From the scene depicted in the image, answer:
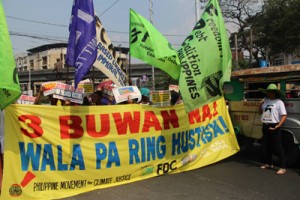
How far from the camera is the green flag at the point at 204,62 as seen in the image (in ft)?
22.6

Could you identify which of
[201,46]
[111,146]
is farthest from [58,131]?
[201,46]

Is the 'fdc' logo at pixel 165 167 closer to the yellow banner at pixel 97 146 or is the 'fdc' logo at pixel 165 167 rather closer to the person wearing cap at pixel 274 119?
the yellow banner at pixel 97 146

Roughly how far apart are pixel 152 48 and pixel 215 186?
2659mm

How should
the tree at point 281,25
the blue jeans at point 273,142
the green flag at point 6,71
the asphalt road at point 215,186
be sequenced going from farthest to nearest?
the tree at point 281,25
the blue jeans at point 273,142
the asphalt road at point 215,186
the green flag at point 6,71

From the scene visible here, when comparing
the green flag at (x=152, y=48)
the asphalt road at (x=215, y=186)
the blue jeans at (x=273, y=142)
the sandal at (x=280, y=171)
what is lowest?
the asphalt road at (x=215, y=186)

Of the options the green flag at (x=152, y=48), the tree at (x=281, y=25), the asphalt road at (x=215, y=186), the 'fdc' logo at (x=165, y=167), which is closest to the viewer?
the asphalt road at (x=215, y=186)

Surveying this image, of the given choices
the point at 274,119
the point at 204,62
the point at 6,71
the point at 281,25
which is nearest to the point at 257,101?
the point at 274,119

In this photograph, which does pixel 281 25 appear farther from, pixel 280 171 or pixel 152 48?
pixel 152 48

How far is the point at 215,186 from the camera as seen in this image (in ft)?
21.6

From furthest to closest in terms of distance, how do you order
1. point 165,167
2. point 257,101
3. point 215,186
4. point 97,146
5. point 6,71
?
point 257,101, point 165,167, point 215,186, point 97,146, point 6,71

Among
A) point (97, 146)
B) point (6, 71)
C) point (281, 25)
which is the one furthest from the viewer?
point (281, 25)

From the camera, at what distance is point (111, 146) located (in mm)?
6562

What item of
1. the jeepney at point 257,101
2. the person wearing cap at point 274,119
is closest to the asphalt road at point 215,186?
the person wearing cap at point 274,119

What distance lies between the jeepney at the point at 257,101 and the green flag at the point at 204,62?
4.28 feet
